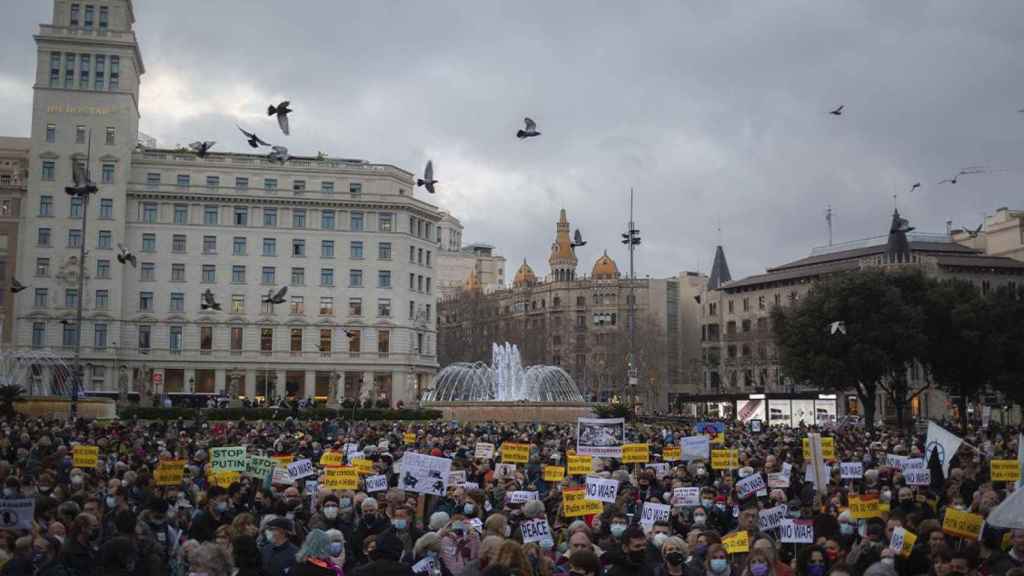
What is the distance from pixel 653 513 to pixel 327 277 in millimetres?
71081

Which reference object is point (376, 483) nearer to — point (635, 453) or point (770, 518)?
point (635, 453)

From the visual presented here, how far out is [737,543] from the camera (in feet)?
36.1

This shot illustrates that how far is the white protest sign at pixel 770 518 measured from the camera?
41.9 ft

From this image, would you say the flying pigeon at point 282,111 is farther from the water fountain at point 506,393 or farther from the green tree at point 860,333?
A: the green tree at point 860,333

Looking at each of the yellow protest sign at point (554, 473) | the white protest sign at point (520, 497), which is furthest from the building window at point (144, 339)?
the white protest sign at point (520, 497)

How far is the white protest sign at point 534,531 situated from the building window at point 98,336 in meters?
72.5

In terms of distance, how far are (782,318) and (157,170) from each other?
48412 mm

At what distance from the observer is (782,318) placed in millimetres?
60156

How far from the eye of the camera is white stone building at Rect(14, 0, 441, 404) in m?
76.6

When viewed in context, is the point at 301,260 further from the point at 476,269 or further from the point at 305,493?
the point at 476,269

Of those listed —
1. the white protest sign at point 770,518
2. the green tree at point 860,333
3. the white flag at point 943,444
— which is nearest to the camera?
the white protest sign at point 770,518

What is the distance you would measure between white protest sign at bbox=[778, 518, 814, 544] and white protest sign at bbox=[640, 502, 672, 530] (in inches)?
62.5

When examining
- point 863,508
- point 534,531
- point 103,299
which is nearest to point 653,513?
point 534,531

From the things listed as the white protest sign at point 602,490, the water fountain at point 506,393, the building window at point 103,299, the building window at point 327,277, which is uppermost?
the building window at point 327,277
